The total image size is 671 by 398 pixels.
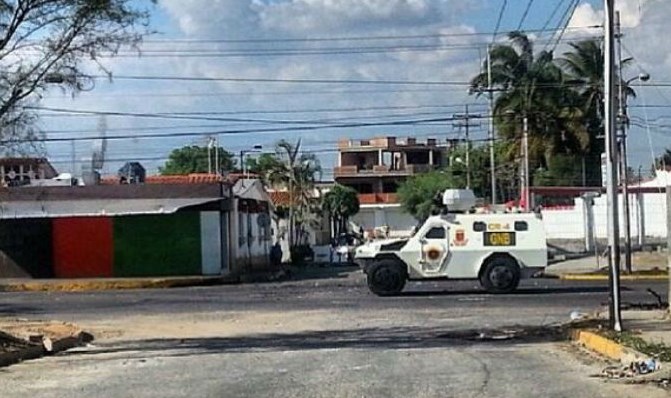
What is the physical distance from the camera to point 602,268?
146 feet

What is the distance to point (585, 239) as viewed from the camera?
5572 cm

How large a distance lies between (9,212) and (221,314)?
68.4 ft

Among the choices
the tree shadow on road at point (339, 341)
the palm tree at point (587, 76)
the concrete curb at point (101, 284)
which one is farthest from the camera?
the palm tree at point (587, 76)

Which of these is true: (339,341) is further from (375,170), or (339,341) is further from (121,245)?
(375,170)

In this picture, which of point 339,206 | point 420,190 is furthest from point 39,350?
point 420,190

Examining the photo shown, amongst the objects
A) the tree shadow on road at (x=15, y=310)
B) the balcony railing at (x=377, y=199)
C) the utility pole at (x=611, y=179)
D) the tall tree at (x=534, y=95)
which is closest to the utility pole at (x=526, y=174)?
the tall tree at (x=534, y=95)

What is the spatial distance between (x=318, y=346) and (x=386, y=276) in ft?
43.9

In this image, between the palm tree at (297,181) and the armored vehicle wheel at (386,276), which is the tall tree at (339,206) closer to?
the palm tree at (297,181)

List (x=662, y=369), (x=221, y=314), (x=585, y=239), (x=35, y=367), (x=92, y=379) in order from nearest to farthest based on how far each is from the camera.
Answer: (x=662, y=369) < (x=92, y=379) < (x=35, y=367) < (x=221, y=314) < (x=585, y=239)

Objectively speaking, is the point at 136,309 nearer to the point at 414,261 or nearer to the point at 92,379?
the point at 414,261

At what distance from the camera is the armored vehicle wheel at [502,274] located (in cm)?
3403

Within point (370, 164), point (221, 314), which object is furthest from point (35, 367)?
point (370, 164)

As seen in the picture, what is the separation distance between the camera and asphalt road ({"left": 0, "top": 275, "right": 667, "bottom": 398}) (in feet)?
47.4

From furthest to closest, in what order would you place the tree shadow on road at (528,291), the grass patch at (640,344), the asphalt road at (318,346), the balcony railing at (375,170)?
1. the balcony railing at (375,170)
2. the tree shadow on road at (528,291)
3. the grass patch at (640,344)
4. the asphalt road at (318,346)
